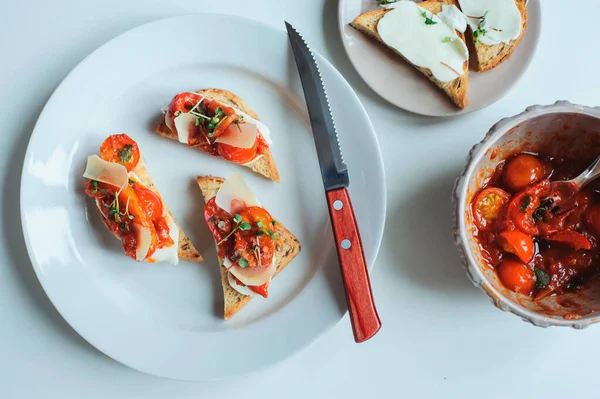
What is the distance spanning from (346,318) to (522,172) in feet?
3.35

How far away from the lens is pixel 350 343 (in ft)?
8.41

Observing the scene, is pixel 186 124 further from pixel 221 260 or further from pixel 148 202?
pixel 221 260

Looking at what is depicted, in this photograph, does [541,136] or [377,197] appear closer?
[541,136]

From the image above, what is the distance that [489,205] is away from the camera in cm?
226

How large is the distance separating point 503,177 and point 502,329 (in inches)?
30.9

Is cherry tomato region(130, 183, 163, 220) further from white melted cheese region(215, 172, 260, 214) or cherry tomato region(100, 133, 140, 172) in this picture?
white melted cheese region(215, 172, 260, 214)

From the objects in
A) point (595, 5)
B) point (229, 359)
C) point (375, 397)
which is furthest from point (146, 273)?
point (595, 5)

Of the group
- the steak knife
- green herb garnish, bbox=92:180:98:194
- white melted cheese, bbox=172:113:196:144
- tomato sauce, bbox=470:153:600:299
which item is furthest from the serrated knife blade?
green herb garnish, bbox=92:180:98:194

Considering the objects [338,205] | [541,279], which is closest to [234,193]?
[338,205]

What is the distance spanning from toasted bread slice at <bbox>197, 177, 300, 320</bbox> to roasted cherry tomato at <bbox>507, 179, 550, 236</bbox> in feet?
3.09

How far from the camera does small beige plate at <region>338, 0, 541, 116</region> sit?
2.49 metres

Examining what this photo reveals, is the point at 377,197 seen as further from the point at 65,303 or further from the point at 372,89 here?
the point at 65,303

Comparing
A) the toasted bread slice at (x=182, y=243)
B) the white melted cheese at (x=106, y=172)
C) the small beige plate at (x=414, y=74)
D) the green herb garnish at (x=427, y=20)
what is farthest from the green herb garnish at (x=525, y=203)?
the white melted cheese at (x=106, y=172)

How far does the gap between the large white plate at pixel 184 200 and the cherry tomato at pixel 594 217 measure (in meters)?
0.86
